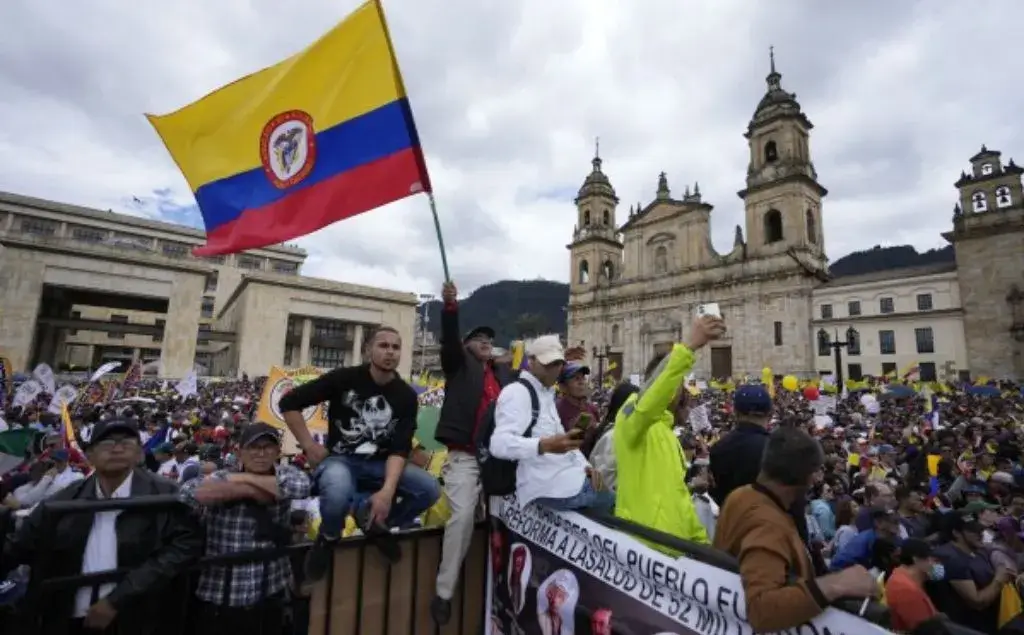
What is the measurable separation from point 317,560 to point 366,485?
0.53m

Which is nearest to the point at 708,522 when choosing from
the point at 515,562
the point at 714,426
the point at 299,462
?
the point at 515,562

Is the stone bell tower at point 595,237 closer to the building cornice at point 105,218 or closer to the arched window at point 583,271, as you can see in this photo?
the arched window at point 583,271

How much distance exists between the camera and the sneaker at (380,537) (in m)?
2.71

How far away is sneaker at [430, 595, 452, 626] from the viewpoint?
285 centimetres

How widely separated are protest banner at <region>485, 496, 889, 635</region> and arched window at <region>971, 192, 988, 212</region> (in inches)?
1594

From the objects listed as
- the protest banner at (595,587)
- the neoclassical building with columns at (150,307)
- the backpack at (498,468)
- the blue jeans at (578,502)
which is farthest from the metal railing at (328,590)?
the neoclassical building with columns at (150,307)

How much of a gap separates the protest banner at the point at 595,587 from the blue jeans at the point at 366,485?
0.52 meters

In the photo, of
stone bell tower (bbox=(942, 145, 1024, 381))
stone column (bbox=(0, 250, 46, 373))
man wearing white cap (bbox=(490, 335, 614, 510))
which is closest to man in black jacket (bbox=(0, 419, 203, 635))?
man wearing white cap (bbox=(490, 335, 614, 510))

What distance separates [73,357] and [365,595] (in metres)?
66.5

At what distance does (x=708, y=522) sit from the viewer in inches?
134

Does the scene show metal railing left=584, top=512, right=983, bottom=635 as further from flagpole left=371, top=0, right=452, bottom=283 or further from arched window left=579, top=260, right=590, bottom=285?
arched window left=579, top=260, right=590, bottom=285

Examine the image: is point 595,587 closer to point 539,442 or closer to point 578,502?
point 578,502

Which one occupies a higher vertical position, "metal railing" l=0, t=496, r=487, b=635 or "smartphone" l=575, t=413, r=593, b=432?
"smartphone" l=575, t=413, r=593, b=432

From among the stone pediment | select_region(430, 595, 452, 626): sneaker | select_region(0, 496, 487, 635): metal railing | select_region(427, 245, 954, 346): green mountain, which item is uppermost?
select_region(427, 245, 954, 346): green mountain
